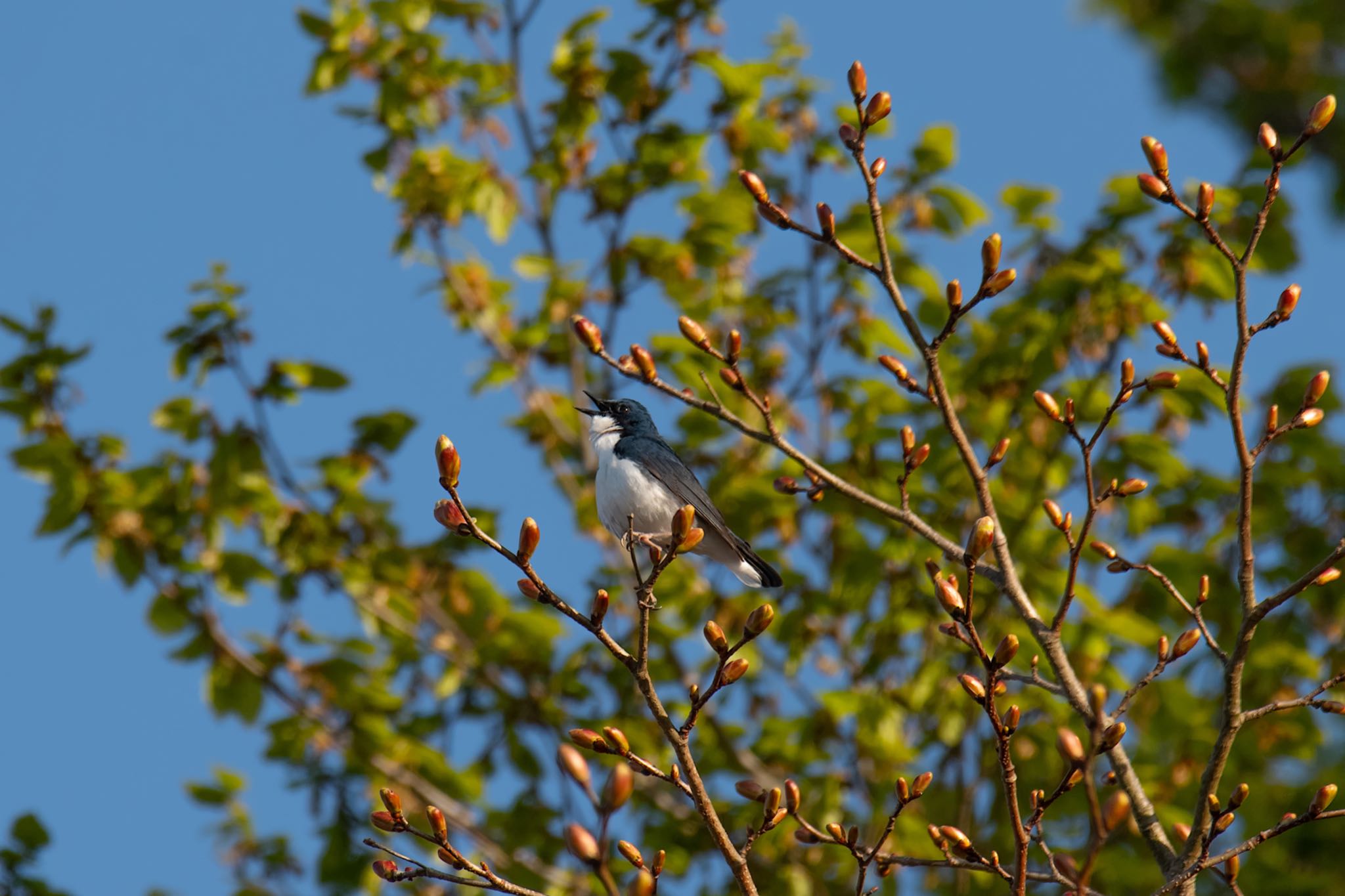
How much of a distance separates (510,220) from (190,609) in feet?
9.98

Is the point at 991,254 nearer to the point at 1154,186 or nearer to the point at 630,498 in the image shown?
the point at 1154,186

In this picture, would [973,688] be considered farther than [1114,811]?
Yes

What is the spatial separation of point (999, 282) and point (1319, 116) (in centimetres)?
100

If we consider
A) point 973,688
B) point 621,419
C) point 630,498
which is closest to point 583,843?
point 973,688

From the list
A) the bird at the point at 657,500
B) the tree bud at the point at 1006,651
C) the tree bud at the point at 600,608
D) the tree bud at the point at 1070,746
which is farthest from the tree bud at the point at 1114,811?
the bird at the point at 657,500

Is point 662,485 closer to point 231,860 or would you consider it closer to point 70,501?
point 70,501

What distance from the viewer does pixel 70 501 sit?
6.75 meters

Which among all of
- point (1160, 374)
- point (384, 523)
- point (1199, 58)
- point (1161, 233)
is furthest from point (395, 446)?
point (1199, 58)

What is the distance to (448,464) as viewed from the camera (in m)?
2.94

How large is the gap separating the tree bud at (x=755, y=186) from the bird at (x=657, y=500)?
76.5 inches

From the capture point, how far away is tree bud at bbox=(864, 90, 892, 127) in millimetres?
3461

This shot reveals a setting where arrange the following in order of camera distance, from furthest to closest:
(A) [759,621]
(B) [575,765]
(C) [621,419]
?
(C) [621,419] → (A) [759,621] → (B) [575,765]

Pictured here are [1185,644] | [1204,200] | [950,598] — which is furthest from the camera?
[1204,200]

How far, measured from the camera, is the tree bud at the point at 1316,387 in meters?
3.33
